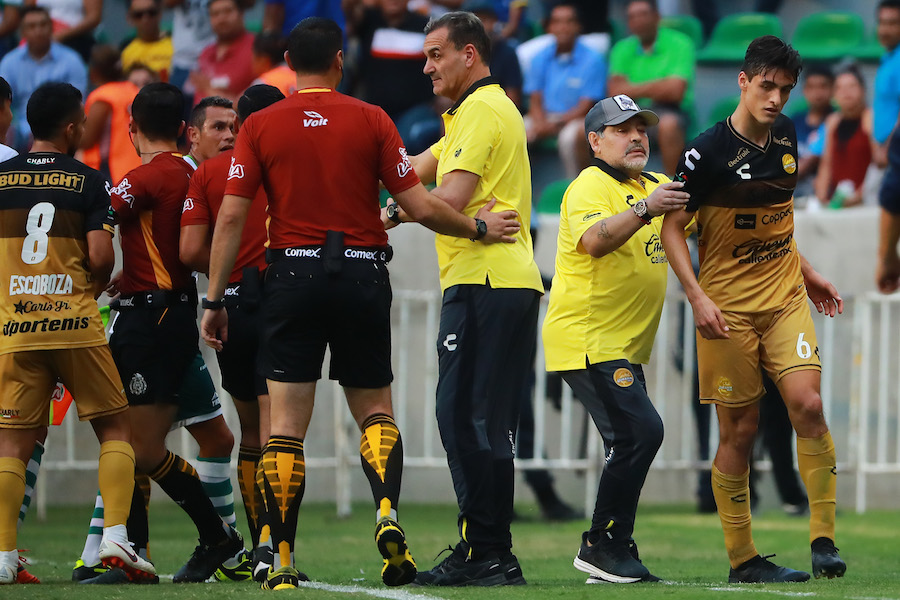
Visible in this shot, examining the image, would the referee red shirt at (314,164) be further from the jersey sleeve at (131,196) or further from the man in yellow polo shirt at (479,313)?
the jersey sleeve at (131,196)

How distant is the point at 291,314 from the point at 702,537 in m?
4.73

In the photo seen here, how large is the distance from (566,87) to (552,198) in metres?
1.15

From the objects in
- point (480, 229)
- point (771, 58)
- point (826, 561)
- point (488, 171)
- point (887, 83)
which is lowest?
point (826, 561)

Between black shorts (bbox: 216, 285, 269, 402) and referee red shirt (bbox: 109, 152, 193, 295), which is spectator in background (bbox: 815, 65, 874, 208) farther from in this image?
referee red shirt (bbox: 109, 152, 193, 295)

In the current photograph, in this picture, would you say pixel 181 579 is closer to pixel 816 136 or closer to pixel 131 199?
pixel 131 199

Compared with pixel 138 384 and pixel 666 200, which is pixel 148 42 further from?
pixel 666 200

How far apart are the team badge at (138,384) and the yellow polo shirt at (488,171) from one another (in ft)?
5.03

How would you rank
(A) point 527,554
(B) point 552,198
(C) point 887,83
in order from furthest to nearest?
(B) point 552,198, (C) point 887,83, (A) point 527,554

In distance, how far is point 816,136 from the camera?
41.9 feet

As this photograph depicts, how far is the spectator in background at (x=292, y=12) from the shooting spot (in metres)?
12.4

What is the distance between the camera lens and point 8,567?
19.3 feet

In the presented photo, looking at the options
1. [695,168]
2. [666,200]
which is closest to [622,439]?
[666,200]

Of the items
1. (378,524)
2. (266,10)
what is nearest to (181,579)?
(378,524)

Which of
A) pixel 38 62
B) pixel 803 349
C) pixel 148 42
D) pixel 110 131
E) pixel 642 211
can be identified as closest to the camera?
pixel 642 211
